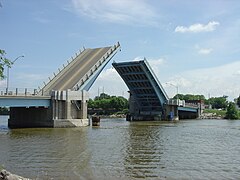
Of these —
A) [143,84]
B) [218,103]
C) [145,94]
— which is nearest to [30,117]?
[143,84]

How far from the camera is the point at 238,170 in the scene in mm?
14875

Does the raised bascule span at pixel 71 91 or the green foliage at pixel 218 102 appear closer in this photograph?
the raised bascule span at pixel 71 91

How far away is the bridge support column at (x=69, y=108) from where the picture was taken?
4419cm

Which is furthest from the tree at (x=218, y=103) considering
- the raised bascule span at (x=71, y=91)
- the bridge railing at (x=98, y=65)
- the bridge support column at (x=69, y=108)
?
the bridge support column at (x=69, y=108)

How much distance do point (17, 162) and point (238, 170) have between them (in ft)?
32.9

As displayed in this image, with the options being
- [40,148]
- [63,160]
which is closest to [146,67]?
[40,148]

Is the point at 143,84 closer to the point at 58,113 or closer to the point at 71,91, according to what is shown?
the point at 71,91

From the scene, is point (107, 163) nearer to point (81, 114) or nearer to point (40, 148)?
point (40, 148)

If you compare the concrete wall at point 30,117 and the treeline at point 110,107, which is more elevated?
the treeline at point 110,107

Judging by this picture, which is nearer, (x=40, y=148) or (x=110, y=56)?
(x=40, y=148)

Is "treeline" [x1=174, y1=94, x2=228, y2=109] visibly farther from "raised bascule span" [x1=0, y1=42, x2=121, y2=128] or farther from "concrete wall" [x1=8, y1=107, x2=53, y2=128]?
"concrete wall" [x1=8, y1=107, x2=53, y2=128]

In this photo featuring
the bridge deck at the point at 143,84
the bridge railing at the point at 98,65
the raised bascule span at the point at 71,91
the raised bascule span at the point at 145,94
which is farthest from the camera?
the raised bascule span at the point at 145,94

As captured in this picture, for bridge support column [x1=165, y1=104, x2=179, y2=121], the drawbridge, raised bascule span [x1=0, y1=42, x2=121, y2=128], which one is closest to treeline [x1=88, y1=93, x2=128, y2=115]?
bridge support column [x1=165, y1=104, x2=179, y2=121]

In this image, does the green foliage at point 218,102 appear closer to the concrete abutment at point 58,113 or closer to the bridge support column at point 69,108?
the bridge support column at point 69,108
